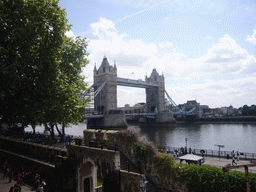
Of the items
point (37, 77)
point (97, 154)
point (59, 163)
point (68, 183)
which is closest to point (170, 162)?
point (97, 154)

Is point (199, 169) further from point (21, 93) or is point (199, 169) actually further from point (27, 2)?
point (27, 2)

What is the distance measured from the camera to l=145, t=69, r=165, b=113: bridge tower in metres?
108

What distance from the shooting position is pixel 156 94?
4294 inches

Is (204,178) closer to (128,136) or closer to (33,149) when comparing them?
(128,136)

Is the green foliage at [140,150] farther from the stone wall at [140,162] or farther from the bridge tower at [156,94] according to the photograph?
the bridge tower at [156,94]

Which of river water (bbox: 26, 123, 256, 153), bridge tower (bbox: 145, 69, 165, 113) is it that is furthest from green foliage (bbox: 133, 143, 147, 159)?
bridge tower (bbox: 145, 69, 165, 113)

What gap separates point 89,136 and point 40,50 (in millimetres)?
5748

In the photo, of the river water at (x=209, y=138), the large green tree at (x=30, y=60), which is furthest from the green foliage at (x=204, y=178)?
the river water at (x=209, y=138)

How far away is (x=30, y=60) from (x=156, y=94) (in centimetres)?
10027

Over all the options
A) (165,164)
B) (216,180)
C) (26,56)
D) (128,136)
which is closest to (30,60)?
(26,56)

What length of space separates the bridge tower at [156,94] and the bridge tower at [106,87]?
3381 centimetres

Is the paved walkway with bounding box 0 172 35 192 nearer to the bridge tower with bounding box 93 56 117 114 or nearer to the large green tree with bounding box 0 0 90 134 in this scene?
the large green tree with bounding box 0 0 90 134

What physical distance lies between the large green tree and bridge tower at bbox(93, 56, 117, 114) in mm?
62568

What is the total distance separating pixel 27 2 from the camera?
36.7 ft
